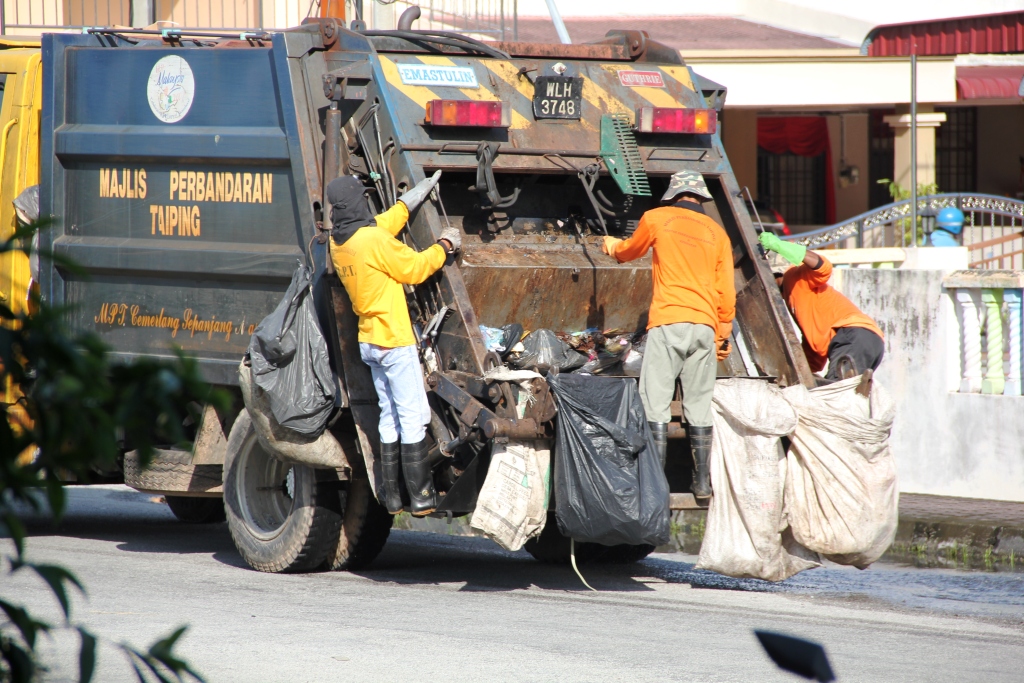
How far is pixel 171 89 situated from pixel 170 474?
181cm

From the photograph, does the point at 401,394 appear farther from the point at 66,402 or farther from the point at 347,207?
the point at 66,402

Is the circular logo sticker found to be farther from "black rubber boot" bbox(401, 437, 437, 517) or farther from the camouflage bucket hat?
the camouflage bucket hat

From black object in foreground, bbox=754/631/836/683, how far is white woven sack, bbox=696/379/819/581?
3736 mm

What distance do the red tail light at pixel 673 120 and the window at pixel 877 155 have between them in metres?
13.7

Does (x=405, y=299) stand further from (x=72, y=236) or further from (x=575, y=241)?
(x=72, y=236)

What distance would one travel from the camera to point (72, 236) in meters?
6.57

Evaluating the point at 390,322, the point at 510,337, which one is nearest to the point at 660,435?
the point at 510,337

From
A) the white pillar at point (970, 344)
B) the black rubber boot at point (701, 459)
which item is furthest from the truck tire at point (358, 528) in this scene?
the white pillar at point (970, 344)

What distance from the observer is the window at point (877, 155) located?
19.2 meters

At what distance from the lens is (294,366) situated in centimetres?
541

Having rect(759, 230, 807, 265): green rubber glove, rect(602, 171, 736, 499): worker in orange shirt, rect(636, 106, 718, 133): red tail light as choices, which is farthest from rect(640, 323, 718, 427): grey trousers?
rect(636, 106, 718, 133): red tail light

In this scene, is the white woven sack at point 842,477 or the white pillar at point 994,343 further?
the white pillar at point 994,343

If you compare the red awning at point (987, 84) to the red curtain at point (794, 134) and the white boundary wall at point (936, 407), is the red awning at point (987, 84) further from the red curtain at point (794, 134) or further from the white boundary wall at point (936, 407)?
the white boundary wall at point (936, 407)

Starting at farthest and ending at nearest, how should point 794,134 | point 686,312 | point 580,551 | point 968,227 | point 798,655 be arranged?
point 794,134 < point 968,227 < point 580,551 < point 686,312 < point 798,655
